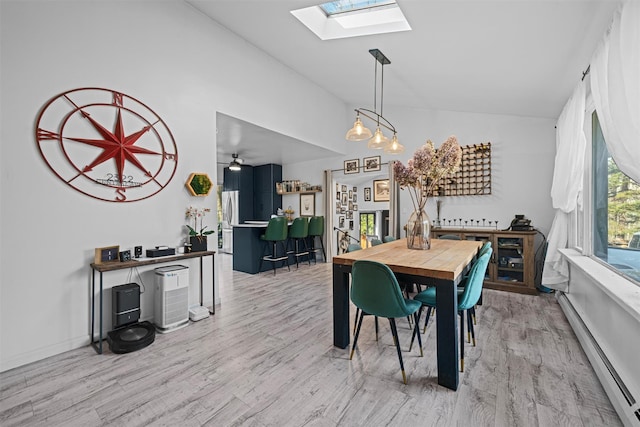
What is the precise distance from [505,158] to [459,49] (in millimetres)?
2474

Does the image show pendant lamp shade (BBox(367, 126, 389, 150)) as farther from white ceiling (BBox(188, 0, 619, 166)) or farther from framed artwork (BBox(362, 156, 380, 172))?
framed artwork (BBox(362, 156, 380, 172))

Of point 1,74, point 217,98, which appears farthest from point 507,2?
point 1,74

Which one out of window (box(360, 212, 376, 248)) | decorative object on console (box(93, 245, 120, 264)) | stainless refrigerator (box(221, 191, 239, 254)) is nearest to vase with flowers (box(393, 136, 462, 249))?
decorative object on console (box(93, 245, 120, 264))

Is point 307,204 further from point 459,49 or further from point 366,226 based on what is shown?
point 459,49

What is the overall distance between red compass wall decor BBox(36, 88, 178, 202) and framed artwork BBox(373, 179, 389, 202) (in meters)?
4.48

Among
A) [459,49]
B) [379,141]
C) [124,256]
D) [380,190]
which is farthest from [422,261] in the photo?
[380,190]

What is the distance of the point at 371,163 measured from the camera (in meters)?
5.99

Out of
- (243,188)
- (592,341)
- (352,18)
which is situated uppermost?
(352,18)

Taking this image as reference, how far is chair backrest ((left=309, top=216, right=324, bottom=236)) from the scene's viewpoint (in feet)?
19.6

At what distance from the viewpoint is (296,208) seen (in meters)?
7.04

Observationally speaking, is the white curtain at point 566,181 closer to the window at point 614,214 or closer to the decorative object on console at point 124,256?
the window at point 614,214

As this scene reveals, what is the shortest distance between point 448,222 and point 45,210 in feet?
17.2

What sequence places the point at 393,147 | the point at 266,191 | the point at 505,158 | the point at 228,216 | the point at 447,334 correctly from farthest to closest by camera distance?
the point at 228,216, the point at 266,191, the point at 505,158, the point at 393,147, the point at 447,334

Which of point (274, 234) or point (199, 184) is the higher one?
point (199, 184)
